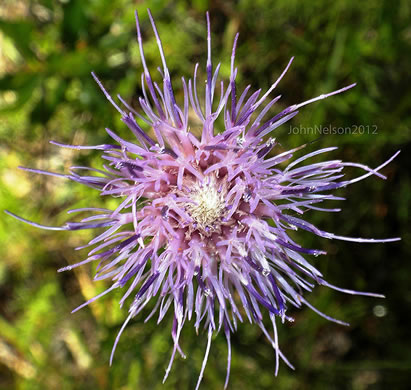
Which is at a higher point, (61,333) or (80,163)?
(80,163)

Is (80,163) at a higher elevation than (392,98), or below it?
higher

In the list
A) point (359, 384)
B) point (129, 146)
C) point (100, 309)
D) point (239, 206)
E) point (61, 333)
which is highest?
point (129, 146)

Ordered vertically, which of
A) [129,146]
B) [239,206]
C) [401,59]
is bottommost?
[401,59]

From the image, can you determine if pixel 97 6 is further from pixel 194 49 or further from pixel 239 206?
pixel 239 206

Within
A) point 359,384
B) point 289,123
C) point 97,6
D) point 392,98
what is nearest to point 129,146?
point 97,6

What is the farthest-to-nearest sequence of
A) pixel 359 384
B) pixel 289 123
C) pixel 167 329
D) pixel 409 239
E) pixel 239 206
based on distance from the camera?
pixel 359 384 → pixel 409 239 → pixel 289 123 → pixel 167 329 → pixel 239 206

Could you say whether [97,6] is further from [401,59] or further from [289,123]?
[401,59]

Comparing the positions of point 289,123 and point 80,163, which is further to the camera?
point 289,123

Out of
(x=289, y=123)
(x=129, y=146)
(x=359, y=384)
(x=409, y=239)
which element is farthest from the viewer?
(x=359, y=384)

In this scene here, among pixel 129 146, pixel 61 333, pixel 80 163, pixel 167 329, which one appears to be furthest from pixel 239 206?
pixel 61 333
